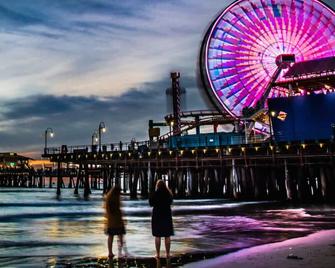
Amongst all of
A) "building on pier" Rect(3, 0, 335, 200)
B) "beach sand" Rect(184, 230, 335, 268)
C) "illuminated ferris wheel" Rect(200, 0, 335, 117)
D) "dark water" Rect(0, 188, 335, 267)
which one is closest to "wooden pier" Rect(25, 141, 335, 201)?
"building on pier" Rect(3, 0, 335, 200)

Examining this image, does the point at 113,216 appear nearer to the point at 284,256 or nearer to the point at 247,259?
the point at 247,259

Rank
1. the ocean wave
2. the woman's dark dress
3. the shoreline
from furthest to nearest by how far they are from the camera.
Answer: the ocean wave, the shoreline, the woman's dark dress

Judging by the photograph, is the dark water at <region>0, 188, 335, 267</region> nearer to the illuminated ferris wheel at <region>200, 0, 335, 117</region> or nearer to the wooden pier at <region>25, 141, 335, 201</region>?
the wooden pier at <region>25, 141, 335, 201</region>

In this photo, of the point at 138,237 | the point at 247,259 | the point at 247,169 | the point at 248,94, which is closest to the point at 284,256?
the point at 247,259

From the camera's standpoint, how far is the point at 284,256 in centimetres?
1100

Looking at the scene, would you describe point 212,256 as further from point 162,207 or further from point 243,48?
point 243,48

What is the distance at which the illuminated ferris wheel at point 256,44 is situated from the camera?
2356 inches

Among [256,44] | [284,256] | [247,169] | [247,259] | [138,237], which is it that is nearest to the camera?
[247,259]

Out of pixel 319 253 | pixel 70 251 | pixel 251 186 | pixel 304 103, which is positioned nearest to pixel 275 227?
pixel 319 253

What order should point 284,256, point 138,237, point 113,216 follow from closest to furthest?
point 113,216 → point 284,256 → point 138,237

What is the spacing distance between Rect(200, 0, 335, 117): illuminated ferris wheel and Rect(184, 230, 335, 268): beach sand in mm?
47843

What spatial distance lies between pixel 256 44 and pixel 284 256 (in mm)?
53325

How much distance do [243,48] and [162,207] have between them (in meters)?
53.9

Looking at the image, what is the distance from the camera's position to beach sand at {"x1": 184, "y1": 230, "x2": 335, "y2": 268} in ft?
32.9
